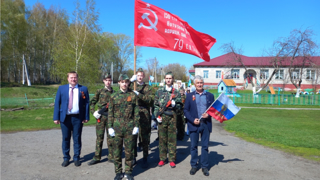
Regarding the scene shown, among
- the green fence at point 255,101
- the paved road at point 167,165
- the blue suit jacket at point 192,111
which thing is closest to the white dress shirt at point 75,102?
the paved road at point 167,165

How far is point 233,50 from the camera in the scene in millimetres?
27719

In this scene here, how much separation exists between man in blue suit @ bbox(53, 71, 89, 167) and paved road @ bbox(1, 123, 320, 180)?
0.37m

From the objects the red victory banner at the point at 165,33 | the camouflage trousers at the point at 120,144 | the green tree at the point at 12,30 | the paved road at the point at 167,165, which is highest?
the green tree at the point at 12,30

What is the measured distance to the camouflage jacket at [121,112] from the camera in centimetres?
431

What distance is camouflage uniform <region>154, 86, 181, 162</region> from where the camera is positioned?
5.11 metres

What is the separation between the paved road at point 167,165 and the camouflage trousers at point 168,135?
0.29 m

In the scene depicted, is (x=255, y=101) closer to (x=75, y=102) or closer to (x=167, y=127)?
(x=167, y=127)

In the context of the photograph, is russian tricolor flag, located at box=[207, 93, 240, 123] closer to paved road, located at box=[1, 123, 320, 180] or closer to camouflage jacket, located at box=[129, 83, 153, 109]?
paved road, located at box=[1, 123, 320, 180]

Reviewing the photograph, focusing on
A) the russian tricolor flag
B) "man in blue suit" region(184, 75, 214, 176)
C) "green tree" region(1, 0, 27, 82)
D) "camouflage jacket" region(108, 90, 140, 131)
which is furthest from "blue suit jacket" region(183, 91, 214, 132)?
"green tree" region(1, 0, 27, 82)

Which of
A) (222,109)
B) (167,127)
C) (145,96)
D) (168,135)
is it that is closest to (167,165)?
(168,135)

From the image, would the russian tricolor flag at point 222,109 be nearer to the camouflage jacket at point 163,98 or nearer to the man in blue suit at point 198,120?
the man in blue suit at point 198,120

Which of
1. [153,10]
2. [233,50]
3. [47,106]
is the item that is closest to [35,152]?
[153,10]

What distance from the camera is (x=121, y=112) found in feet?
14.2

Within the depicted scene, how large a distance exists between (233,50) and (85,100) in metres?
25.3
